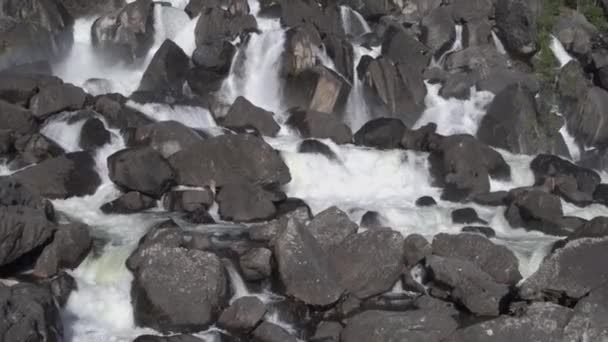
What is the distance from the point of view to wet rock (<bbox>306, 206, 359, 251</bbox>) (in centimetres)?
1636

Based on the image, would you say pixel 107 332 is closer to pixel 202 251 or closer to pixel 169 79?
pixel 202 251

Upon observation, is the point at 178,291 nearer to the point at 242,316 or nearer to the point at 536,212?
the point at 242,316

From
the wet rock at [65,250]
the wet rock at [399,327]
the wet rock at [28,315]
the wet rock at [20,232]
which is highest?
the wet rock at [28,315]

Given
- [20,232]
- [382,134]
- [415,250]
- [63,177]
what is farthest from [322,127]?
[20,232]

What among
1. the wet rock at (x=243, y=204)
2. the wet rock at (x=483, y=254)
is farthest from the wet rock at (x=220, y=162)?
the wet rock at (x=483, y=254)

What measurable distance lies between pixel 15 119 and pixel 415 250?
10.8m

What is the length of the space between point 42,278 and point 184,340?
3.28m

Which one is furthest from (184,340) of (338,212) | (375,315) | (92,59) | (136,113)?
(92,59)

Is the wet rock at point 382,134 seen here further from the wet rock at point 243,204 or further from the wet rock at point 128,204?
the wet rock at point 128,204

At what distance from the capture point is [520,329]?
13.6 metres

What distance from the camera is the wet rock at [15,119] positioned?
21.3 m

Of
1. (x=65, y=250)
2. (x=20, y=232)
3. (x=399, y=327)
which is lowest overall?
(x=399, y=327)

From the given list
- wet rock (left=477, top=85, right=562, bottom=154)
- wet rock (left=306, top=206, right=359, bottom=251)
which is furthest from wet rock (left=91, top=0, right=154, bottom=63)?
wet rock (left=306, top=206, right=359, bottom=251)

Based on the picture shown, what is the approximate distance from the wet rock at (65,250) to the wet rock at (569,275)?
7.99 meters
